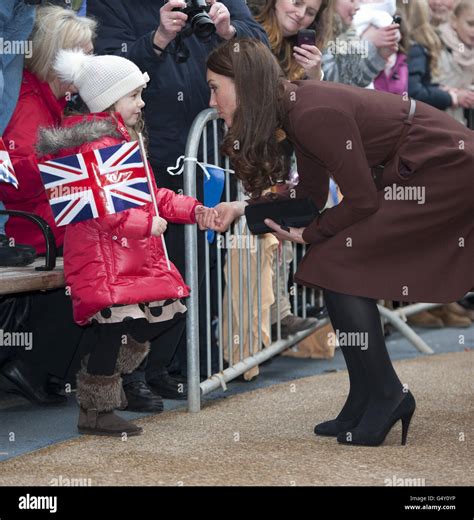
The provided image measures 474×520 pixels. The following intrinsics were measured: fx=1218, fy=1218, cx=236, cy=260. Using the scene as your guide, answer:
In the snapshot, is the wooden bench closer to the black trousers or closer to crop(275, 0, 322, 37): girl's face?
the black trousers

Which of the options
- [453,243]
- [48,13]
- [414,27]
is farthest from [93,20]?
[414,27]

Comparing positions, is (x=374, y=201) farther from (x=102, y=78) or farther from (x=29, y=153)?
(x=29, y=153)

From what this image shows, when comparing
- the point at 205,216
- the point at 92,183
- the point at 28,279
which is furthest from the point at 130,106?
the point at 28,279

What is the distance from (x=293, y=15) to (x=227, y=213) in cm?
163

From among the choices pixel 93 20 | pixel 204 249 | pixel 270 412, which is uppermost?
pixel 93 20

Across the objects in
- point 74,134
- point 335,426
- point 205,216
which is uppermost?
point 74,134

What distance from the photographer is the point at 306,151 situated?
14.6ft

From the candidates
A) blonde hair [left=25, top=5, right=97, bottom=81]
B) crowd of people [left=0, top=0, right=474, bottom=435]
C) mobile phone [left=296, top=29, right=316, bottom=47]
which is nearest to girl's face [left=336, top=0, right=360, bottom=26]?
crowd of people [left=0, top=0, right=474, bottom=435]

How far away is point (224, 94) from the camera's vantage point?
4.54 meters

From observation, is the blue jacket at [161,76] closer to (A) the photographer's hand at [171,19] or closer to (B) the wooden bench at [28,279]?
(A) the photographer's hand at [171,19]

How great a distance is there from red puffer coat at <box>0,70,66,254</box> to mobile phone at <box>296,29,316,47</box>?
49.6 inches
